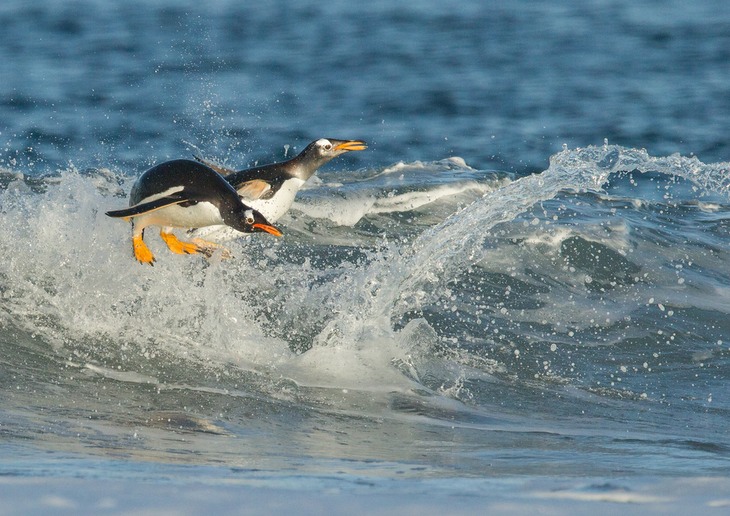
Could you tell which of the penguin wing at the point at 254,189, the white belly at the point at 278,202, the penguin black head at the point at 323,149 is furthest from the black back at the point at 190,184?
the penguin black head at the point at 323,149

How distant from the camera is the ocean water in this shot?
3.81 metres

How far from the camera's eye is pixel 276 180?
763 cm

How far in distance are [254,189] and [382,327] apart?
1.50m

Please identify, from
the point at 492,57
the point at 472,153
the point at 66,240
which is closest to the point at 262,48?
the point at 492,57

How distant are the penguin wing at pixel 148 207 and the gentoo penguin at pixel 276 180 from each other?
3.56ft

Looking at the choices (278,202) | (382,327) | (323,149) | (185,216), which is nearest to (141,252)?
(185,216)

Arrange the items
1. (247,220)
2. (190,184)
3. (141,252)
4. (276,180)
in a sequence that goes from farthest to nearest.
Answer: (276,180) → (141,252) → (190,184) → (247,220)

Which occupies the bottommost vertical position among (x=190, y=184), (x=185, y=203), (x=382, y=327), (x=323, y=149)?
(x=382, y=327)

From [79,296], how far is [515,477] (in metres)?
3.65

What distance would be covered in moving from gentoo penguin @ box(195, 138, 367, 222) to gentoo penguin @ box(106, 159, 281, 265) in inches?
34.9

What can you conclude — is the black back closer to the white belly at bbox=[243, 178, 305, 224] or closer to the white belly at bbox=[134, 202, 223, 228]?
the white belly at bbox=[134, 202, 223, 228]

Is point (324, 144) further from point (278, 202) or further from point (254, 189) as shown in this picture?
point (254, 189)

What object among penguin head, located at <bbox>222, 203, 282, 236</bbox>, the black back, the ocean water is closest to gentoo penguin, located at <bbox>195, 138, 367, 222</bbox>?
the ocean water

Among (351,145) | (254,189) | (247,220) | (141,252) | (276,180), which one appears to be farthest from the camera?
(351,145)
